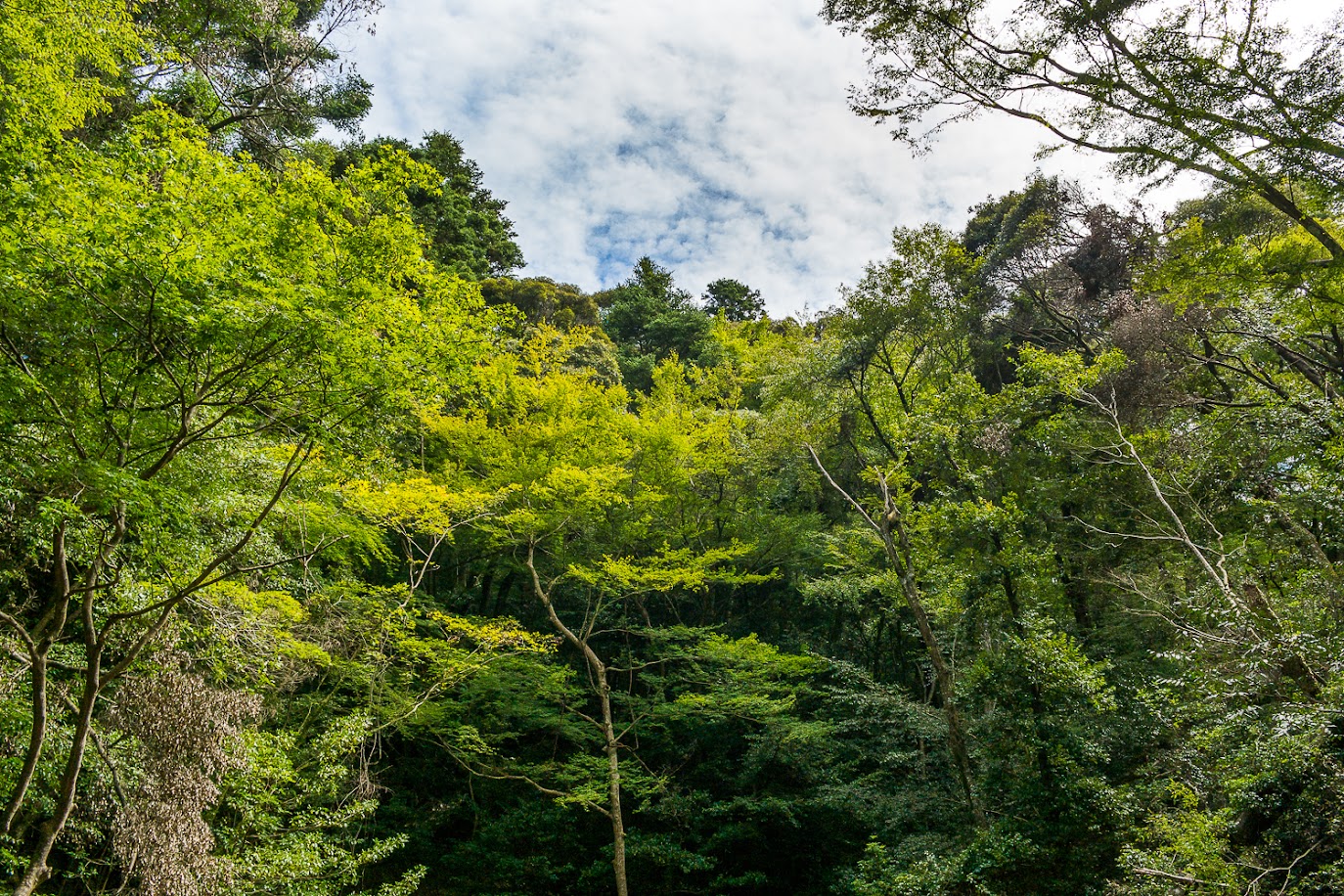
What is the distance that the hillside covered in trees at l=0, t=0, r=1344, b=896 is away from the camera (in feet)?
15.0

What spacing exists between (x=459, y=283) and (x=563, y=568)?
832 centimetres

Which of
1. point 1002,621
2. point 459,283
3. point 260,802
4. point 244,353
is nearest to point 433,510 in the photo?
point 260,802

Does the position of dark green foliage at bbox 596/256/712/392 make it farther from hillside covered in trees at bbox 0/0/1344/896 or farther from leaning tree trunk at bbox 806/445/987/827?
leaning tree trunk at bbox 806/445/987/827

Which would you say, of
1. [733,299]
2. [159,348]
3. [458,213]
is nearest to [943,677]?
[159,348]

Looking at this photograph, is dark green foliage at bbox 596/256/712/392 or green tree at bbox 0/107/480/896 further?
dark green foliage at bbox 596/256/712/392

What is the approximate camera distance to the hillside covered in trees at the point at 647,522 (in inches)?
180

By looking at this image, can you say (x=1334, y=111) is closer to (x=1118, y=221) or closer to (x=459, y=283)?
(x=459, y=283)

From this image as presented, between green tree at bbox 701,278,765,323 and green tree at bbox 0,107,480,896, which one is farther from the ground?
green tree at bbox 701,278,765,323

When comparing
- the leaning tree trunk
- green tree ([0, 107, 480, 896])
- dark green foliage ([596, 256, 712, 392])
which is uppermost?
dark green foliage ([596, 256, 712, 392])

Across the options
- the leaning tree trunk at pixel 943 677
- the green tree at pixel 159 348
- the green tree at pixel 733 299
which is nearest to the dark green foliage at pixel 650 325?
the green tree at pixel 733 299

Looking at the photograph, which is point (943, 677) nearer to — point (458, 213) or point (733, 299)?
point (458, 213)

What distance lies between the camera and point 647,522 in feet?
40.1

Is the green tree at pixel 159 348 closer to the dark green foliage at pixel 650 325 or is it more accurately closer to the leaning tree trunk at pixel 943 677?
the leaning tree trunk at pixel 943 677

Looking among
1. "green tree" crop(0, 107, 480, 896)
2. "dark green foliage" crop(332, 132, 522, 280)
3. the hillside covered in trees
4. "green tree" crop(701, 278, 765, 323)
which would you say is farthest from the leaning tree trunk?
"green tree" crop(701, 278, 765, 323)
